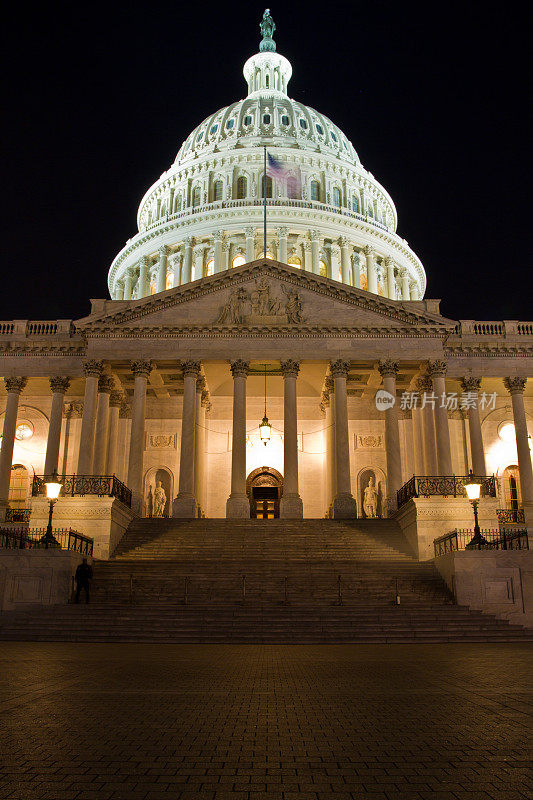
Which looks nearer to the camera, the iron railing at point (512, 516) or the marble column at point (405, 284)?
the iron railing at point (512, 516)

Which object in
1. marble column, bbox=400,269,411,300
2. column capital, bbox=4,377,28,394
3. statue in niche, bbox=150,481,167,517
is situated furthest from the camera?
marble column, bbox=400,269,411,300

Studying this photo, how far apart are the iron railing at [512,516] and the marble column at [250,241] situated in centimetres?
3296

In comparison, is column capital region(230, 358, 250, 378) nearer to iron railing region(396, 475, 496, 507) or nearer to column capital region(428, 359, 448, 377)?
column capital region(428, 359, 448, 377)

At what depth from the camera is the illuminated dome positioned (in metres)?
66.9

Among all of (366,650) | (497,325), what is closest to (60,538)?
(366,650)

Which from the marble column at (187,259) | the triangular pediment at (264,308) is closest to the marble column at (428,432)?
the triangular pediment at (264,308)

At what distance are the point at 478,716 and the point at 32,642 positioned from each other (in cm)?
1438

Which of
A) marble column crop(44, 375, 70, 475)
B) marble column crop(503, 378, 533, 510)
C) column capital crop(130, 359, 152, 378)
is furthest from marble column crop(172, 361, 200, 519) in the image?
marble column crop(503, 378, 533, 510)

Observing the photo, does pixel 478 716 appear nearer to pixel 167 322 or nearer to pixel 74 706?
pixel 74 706

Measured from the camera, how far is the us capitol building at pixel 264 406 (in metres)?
38.7

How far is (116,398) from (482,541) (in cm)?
2805

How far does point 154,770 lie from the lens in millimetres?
6285

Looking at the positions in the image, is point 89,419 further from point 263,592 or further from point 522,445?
point 522,445

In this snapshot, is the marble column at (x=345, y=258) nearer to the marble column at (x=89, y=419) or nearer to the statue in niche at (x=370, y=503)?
the statue in niche at (x=370, y=503)
